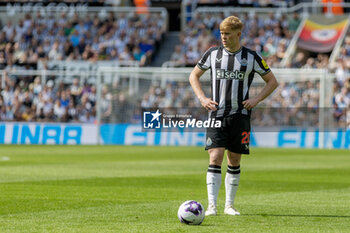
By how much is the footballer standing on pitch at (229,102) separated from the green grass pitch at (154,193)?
49cm

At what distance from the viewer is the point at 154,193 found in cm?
1144

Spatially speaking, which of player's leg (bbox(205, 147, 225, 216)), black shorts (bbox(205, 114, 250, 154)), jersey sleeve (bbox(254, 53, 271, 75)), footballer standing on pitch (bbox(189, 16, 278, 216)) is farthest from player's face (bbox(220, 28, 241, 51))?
player's leg (bbox(205, 147, 225, 216))

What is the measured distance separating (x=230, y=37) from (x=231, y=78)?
48cm

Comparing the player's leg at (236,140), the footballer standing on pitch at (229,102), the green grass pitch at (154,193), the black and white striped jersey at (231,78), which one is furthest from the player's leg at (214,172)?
the black and white striped jersey at (231,78)

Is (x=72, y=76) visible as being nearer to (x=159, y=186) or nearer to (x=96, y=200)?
(x=159, y=186)

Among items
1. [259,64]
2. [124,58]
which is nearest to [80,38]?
[124,58]

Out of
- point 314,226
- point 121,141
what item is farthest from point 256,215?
point 121,141

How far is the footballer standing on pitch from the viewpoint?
894 cm

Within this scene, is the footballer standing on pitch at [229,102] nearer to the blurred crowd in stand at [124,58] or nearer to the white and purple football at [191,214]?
the white and purple football at [191,214]

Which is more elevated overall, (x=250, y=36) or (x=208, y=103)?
(x=208, y=103)

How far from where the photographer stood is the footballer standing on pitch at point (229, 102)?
894cm

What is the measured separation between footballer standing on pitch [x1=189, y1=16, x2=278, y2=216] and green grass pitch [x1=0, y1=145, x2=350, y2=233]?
0.49 meters

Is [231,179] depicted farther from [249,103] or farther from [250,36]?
[250,36]

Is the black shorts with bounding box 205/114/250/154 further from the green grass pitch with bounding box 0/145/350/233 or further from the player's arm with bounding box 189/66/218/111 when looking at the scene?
the green grass pitch with bounding box 0/145/350/233
